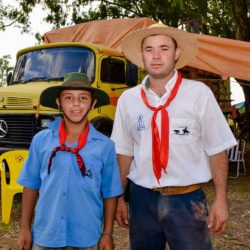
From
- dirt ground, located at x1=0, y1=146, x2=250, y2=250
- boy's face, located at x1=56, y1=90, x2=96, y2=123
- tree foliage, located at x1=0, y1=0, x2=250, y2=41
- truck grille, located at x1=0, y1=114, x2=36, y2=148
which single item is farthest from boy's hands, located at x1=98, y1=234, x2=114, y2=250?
tree foliage, located at x1=0, y1=0, x2=250, y2=41

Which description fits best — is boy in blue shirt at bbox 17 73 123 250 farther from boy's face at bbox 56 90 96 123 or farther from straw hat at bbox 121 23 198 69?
straw hat at bbox 121 23 198 69

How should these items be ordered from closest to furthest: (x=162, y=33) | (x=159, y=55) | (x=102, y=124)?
1. (x=159, y=55)
2. (x=162, y=33)
3. (x=102, y=124)

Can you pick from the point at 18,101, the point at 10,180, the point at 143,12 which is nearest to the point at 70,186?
the point at 10,180

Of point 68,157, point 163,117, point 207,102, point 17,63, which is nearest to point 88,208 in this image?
point 68,157

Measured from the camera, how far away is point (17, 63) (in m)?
7.17

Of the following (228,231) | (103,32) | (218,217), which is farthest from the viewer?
(103,32)

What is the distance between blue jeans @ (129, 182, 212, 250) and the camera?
7.04 ft

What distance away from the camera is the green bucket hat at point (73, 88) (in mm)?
2307

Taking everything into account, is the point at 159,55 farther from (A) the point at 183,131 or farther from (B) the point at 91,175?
(B) the point at 91,175

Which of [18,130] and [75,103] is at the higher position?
[75,103]

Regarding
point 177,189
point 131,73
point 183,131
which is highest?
point 131,73

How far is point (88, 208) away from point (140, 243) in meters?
0.40

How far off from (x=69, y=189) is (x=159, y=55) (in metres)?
0.90

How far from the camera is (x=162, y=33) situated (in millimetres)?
2357
